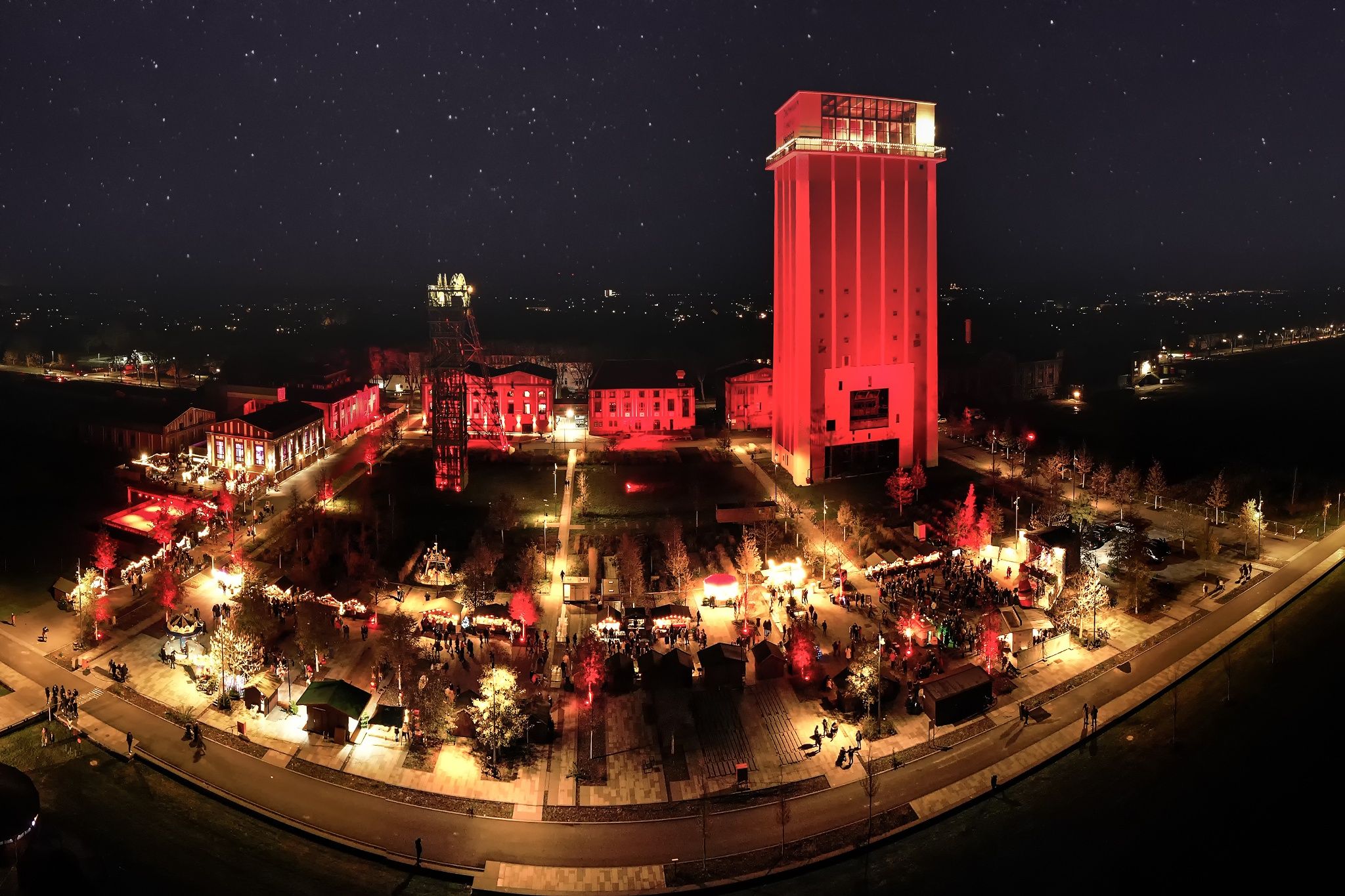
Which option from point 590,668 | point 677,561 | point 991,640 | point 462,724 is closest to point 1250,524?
point 991,640

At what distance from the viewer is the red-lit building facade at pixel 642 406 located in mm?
47156

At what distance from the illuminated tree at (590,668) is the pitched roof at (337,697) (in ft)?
14.8

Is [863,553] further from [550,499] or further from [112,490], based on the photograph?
[112,490]

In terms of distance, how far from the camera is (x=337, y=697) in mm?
17344

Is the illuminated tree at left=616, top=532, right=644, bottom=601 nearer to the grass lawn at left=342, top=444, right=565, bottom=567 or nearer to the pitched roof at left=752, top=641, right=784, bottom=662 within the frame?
the grass lawn at left=342, top=444, right=565, bottom=567

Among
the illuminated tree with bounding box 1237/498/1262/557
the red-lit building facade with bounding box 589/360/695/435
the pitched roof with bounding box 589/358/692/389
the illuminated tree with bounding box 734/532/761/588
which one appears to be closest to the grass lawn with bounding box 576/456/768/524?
the illuminated tree with bounding box 734/532/761/588

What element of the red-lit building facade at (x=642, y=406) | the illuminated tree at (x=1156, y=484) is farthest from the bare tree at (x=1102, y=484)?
the red-lit building facade at (x=642, y=406)

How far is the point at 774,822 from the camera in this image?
14.8 metres

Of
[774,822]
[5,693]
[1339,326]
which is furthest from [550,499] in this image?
[1339,326]

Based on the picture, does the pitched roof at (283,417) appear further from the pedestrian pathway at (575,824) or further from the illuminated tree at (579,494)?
the pedestrian pathway at (575,824)

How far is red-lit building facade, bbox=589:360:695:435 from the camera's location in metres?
47.2

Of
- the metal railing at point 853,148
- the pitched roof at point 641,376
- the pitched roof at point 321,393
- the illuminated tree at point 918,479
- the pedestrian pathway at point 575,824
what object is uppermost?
the metal railing at point 853,148

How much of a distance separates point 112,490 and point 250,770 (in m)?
22.0

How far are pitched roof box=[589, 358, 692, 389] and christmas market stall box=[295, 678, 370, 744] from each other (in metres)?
30.8
